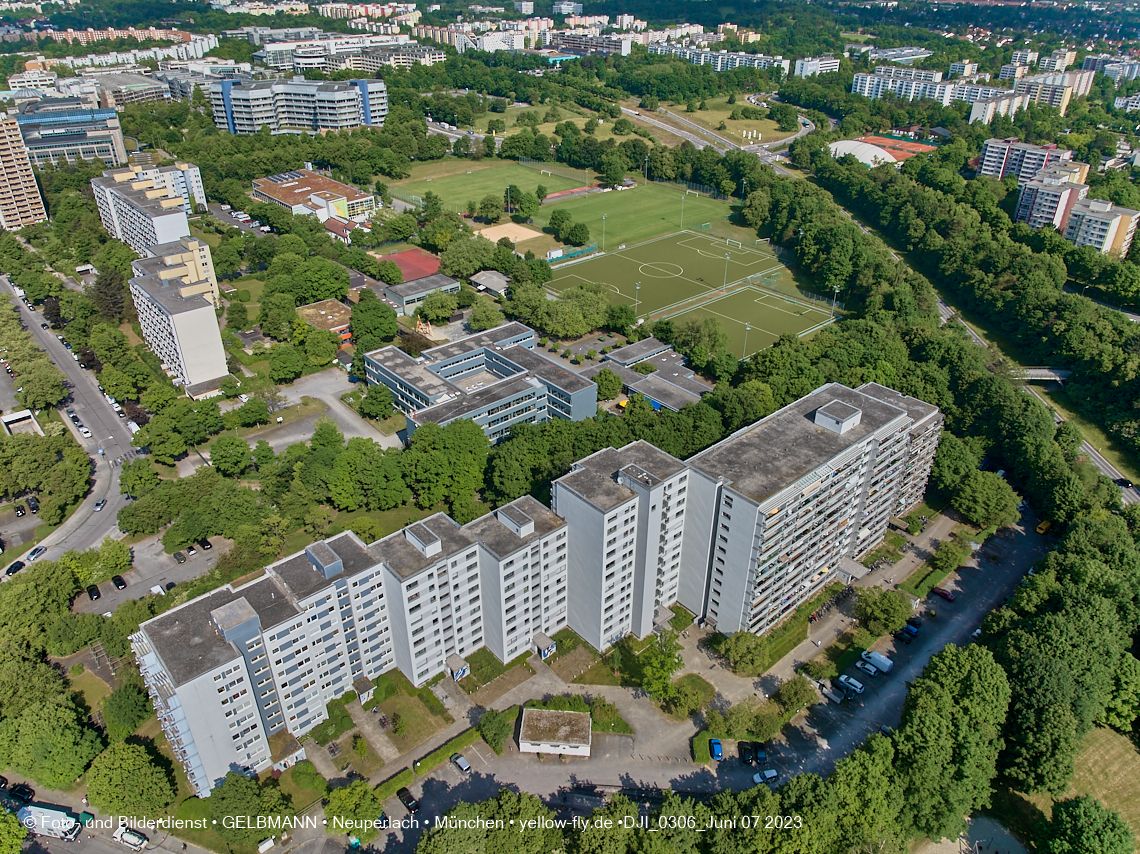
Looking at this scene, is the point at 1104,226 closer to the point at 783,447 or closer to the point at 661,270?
the point at 661,270

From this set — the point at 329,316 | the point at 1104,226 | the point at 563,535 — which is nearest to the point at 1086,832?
the point at 563,535

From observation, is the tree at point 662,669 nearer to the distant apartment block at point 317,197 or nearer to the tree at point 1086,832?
the tree at point 1086,832

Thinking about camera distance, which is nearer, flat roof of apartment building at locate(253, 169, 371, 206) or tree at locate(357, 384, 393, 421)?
tree at locate(357, 384, 393, 421)

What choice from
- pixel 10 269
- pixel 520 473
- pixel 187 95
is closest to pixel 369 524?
pixel 520 473

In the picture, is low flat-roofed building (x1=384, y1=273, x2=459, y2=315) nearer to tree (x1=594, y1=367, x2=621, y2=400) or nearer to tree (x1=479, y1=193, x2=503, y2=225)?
tree (x1=594, y1=367, x2=621, y2=400)

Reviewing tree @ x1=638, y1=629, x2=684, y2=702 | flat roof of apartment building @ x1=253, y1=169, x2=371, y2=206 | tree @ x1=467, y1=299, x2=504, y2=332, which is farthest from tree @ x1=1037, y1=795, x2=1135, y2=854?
flat roof of apartment building @ x1=253, y1=169, x2=371, y2=206

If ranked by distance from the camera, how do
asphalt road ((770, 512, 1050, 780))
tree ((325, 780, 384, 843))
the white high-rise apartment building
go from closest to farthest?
tree ((325, 780, 384, 843)) → the white high-rise apartment building → asphalt road ((770, 512, 1050, 780))

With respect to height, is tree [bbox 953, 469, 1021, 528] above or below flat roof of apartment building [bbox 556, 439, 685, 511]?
below

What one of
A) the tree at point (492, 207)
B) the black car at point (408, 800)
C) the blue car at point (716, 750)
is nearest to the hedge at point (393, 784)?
the black car at point (408, 800)

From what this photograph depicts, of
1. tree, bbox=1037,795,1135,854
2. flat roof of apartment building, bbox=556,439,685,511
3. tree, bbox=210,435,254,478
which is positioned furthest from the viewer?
tree, bbox=210,435,254,478
